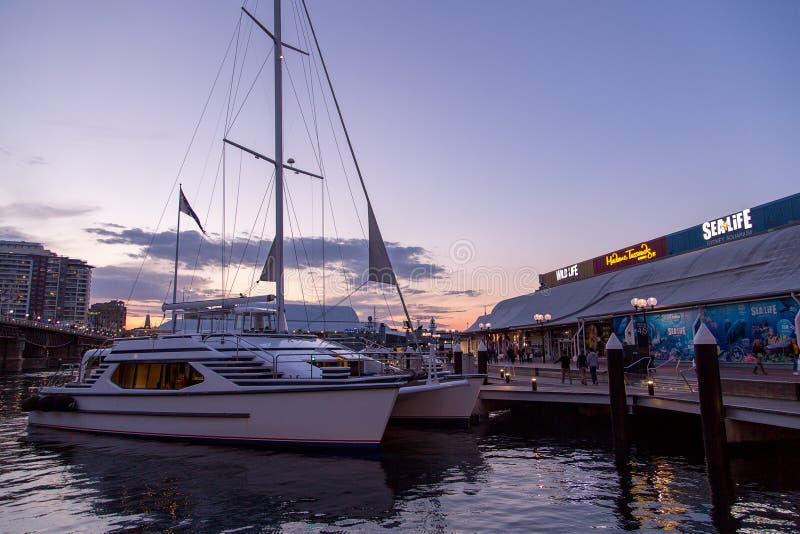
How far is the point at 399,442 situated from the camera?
1590 cm

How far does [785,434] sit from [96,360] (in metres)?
22.1

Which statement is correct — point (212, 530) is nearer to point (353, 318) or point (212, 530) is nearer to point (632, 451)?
point (632, 451)

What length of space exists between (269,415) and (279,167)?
335 inches

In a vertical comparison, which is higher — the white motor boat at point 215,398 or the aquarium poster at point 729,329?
the aquarium poster at point 729,329

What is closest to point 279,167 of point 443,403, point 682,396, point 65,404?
point 443,403

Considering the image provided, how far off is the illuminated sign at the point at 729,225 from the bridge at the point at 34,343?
192ft

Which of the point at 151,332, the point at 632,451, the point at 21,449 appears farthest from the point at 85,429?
the point at 632,451

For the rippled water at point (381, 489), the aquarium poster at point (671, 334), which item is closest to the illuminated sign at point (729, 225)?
the aquarium poster at point (671, 334)

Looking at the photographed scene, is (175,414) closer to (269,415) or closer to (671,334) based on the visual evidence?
(269,415)

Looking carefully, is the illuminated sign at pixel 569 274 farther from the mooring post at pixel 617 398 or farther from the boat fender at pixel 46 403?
the boat fender at pixel 46 403

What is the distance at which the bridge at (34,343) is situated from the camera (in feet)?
244

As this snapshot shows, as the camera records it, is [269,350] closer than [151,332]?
Yes

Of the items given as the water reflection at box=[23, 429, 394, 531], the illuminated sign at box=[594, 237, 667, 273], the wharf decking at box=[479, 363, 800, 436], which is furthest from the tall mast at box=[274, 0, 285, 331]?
the illuminated sign at box=[594, 237, 667, 273]

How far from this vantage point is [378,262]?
49.8 feet
